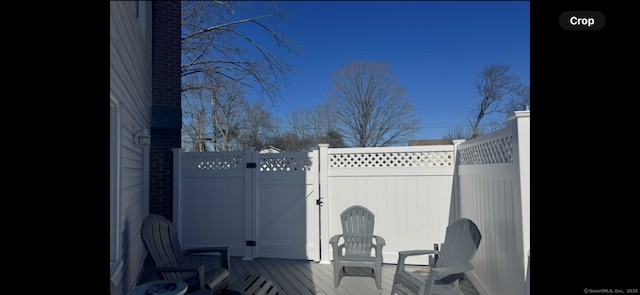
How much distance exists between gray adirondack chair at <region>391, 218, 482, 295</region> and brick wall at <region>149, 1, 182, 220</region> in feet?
7.26

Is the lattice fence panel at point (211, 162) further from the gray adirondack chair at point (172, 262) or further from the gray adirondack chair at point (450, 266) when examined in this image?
the gray adirondack chair at point (450, 266)

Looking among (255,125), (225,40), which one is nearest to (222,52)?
(225,40)

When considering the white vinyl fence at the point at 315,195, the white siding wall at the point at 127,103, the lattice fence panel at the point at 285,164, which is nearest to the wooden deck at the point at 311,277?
the white vinyl fence at the point at 315,195

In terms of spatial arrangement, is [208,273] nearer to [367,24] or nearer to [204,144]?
[204,144]

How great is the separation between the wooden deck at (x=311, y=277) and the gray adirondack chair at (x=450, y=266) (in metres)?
0.39

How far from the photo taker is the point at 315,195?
4074 mm

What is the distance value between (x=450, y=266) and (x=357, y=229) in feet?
4.30

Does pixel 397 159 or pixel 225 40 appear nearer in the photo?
pixel 225 40

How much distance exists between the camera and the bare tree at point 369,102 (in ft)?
7.46

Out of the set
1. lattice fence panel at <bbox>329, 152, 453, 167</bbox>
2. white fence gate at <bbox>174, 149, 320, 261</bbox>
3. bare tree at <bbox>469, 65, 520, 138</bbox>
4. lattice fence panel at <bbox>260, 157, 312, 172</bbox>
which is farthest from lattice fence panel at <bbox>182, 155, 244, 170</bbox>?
bare tree at <bbox>469, 65, 520, 138</bbox>

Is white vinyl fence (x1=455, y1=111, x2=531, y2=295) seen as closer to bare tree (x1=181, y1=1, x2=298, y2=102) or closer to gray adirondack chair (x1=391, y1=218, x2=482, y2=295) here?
gray adirondack chair (x1=391, y1=218, x2=482, y2=295)

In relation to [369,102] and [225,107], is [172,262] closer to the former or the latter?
[225,107]
